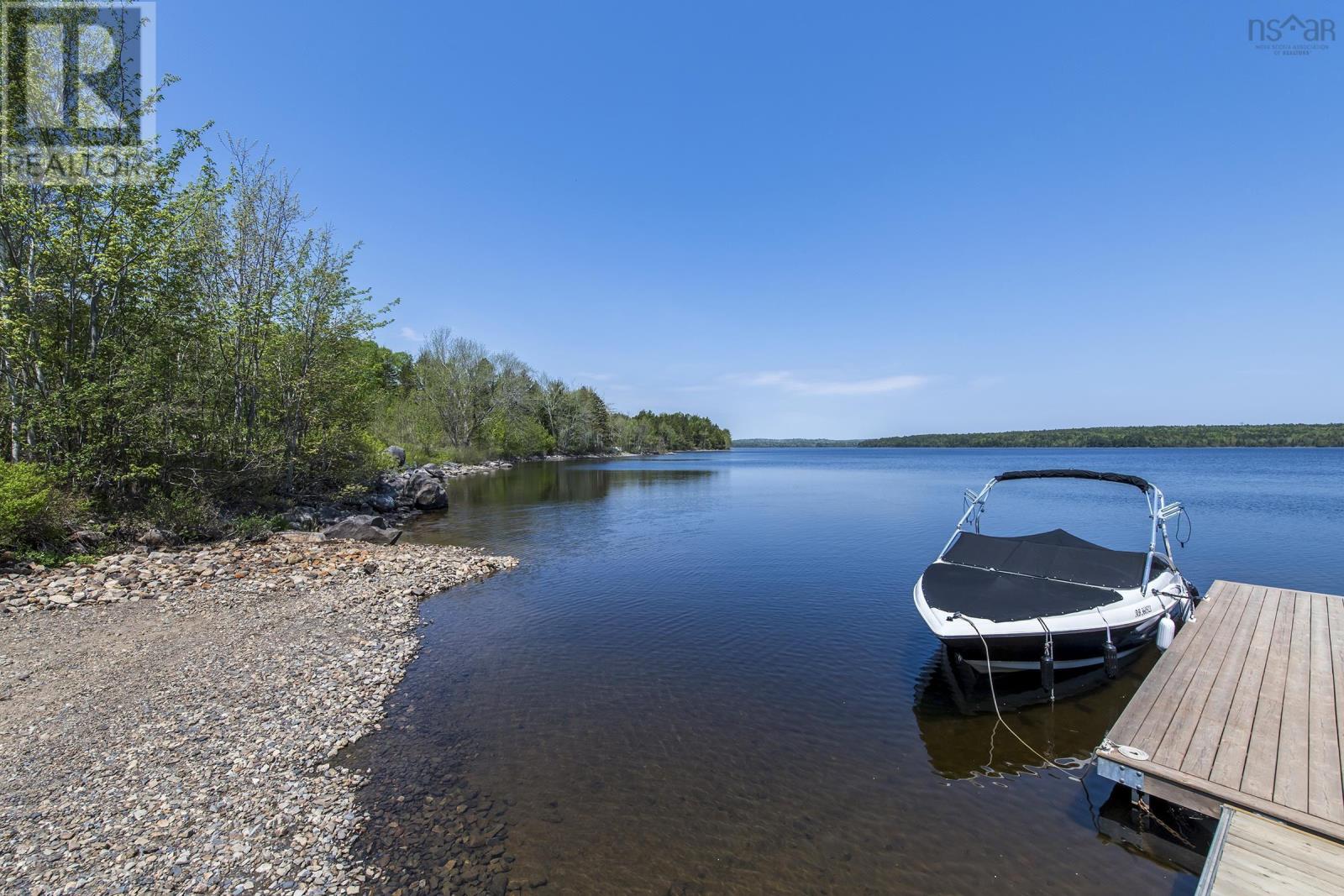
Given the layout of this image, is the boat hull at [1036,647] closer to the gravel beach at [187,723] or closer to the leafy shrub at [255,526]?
the gravel beach at [187,723]

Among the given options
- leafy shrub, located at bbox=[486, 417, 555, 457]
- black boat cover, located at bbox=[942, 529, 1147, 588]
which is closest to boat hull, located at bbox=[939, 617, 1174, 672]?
black boat cover, located at bbox=[942, 529, 1147, 588]

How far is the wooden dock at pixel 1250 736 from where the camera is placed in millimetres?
4555

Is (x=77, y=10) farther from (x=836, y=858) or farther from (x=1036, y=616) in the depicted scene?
(x=1036, y=616)

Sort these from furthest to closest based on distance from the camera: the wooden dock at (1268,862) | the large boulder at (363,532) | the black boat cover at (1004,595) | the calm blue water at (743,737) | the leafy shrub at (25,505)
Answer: the large boulder at (363,532), the leafy shrub at (25,505), the black boat cover at (1004,595), the calm blue water at (743,737), the wooden dock at (1268,862)

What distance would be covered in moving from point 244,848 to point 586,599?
30.1 ft

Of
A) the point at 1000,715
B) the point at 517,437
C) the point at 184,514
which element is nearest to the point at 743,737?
the point at 1000,715

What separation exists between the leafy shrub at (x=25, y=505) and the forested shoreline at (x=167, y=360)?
3cm

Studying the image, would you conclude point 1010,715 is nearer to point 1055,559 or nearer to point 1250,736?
point 1250,736

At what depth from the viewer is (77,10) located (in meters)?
13.7

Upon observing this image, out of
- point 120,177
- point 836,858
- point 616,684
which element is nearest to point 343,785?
point 616,684

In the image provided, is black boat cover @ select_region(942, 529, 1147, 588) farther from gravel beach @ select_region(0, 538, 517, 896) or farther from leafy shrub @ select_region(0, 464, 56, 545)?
leafy shrub @ select_region(0, 464, 56, 545)

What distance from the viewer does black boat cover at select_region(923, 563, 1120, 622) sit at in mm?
8586

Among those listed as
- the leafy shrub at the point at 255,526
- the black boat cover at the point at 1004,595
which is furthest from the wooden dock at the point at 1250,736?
the leafy shrub at the point at 255,526

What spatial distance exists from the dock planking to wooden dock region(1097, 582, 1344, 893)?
1 centimetres
